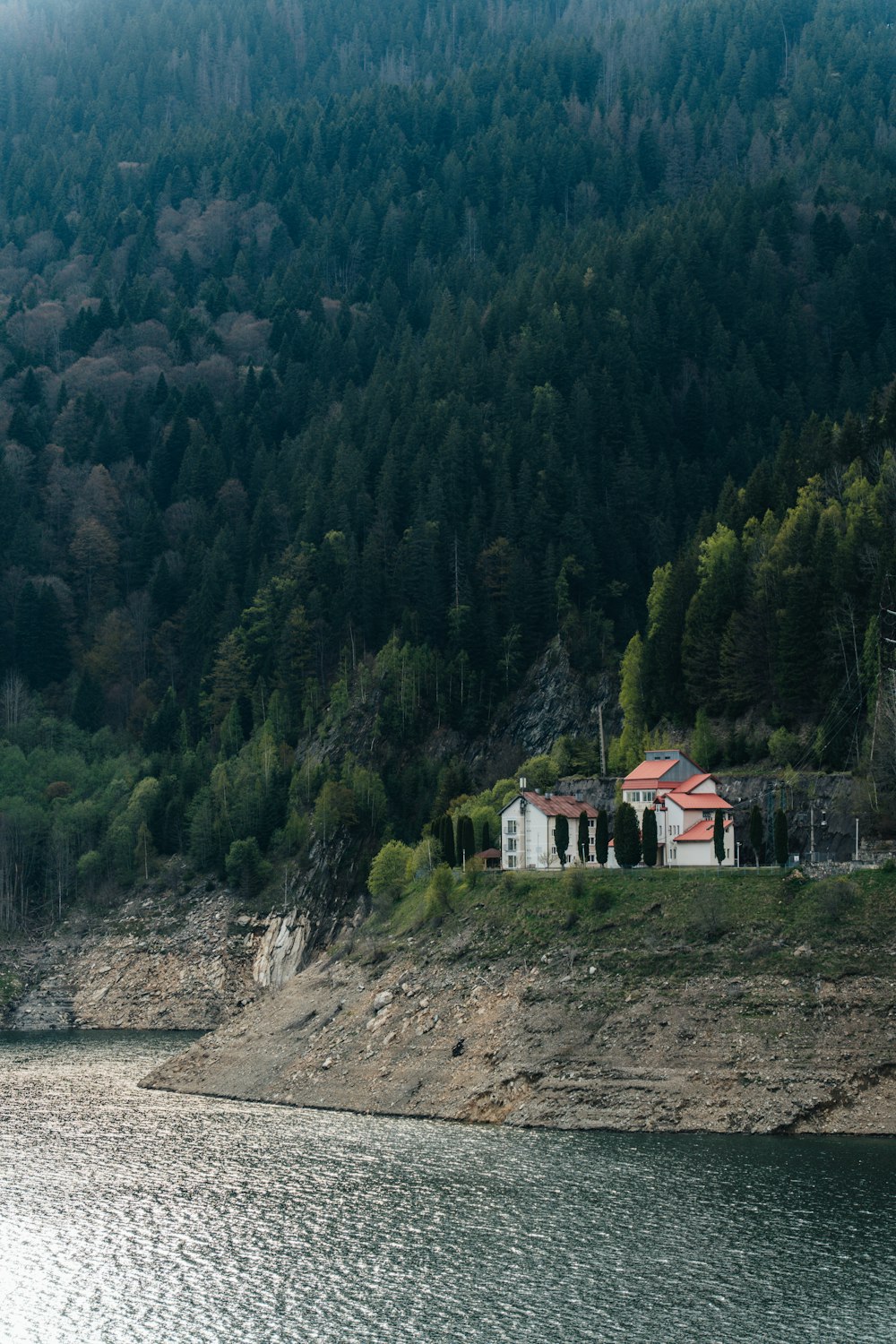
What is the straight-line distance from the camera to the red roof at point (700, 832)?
96.2 m

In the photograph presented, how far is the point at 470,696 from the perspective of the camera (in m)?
159

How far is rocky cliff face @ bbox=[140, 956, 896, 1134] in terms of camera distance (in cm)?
7562

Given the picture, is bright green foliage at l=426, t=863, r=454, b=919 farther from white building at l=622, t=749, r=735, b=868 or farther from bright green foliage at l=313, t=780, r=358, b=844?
bright green foliage at l=313, t=780, r=358, b=844

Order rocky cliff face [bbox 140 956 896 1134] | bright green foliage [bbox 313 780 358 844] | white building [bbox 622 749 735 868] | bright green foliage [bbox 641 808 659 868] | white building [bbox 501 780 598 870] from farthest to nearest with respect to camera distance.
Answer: bright green foliage [bbox 313 780 358 844]
white building [bbox 501 780 598 870]
bright green foliage [bbox 641 808 659 868]
white building [bbox 622 749 735 868]
rocky cliff face [bbox 140 956 896 1134]

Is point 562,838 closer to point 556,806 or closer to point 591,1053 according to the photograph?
point 556,806

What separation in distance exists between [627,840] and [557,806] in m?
11.1

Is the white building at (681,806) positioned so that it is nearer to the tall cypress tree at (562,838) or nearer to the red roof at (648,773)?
the red roof at (648,773)

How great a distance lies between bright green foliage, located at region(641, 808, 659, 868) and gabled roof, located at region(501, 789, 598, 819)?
317 inches

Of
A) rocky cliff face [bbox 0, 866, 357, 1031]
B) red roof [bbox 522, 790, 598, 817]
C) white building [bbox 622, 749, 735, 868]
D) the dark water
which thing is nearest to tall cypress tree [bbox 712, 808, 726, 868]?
white building [bbox 622, 749, 735, 868]

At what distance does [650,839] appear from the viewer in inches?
3816

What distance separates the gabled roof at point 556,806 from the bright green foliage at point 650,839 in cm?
804

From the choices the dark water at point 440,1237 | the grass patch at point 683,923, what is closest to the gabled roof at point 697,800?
the grass patch at point 683,923

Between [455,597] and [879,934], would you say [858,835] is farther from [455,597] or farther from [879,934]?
[455,597]

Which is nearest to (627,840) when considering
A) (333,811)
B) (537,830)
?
(537,830)
